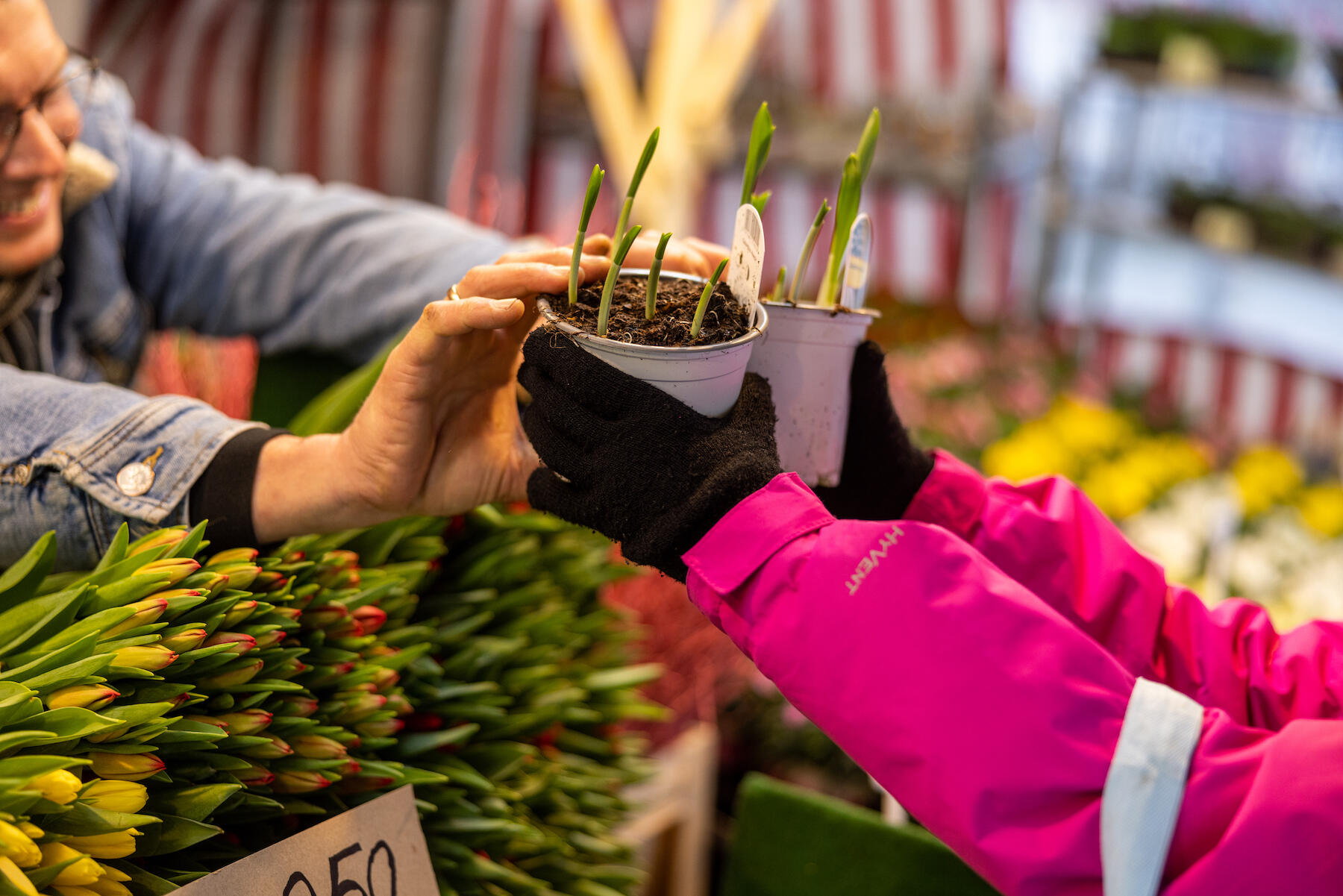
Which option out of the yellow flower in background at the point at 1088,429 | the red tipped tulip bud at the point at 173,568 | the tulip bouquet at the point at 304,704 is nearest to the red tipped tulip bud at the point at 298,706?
the tulip bouquet at the point at 304,704

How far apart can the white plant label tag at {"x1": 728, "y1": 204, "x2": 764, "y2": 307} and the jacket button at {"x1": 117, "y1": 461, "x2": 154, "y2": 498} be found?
1.39ft

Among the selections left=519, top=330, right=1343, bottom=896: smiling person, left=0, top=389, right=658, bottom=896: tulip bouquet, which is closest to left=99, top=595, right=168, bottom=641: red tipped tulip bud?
left=0, top=389, right=658, bottom=896: tulip bouquet

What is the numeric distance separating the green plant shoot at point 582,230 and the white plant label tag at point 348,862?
0.35 m

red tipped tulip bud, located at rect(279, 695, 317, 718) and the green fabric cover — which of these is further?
the green fabric cover

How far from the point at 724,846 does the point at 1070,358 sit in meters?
2.19

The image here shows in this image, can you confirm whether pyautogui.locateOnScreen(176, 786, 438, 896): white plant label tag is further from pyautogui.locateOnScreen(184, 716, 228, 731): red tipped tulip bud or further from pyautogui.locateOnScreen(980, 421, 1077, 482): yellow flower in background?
pyautogui.locateOnScreen(980, 421, 1077, 482): yellow flower in background

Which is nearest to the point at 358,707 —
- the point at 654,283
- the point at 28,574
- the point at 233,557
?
the point at 233,557

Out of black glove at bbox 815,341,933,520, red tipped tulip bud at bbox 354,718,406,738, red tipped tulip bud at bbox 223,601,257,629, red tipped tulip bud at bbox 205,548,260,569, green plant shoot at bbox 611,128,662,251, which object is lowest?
red tipped tulip bud at bbox 354,718,406,738

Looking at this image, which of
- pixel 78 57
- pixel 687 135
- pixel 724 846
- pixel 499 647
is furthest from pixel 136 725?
pixel 687 135

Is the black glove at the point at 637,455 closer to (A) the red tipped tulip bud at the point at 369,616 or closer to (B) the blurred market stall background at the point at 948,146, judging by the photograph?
(A) the red tipped tulip bud at the point at 369,616

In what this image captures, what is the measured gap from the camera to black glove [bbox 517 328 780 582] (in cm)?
61

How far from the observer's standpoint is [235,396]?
1.31m

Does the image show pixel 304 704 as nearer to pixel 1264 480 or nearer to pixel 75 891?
pixel 75 891

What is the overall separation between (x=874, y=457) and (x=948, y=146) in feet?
12.8
